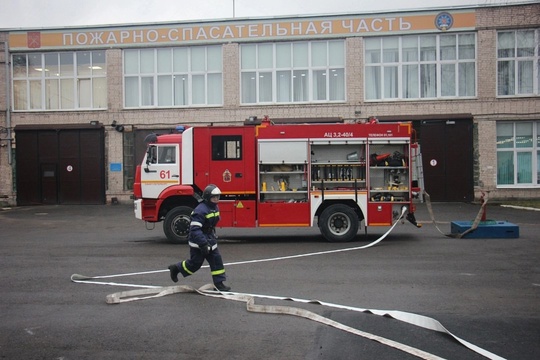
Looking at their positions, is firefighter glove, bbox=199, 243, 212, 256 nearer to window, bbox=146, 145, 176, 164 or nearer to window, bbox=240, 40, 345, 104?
window, bbox=146, 145, 176, 164

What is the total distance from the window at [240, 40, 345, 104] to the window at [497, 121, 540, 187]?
8.05m

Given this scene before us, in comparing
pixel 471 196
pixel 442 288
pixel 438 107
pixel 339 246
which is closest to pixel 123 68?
pixel 438 107

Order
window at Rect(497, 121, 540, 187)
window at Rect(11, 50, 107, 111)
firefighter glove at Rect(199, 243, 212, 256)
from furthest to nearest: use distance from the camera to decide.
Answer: window at Rect(11, 50, 107, 111), window at Rect(497, 121, 540, 187), firefighter glove at Rect(199, 243, 212, 256)

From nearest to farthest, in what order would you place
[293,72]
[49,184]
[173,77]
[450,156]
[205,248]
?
[205,248] → [450,156] → [293,72] → [173,77] → [49,184]

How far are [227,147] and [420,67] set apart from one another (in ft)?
56.0

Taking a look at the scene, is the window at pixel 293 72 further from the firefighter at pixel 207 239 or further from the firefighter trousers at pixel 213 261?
the firefighter trousers at pixel 213 261

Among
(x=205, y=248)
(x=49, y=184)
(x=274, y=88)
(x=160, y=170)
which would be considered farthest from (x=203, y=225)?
(x=49, y=184)

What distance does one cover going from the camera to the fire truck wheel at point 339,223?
15.5 metres

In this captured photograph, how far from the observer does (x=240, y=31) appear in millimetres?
30938

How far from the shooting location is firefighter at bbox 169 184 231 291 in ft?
29.8

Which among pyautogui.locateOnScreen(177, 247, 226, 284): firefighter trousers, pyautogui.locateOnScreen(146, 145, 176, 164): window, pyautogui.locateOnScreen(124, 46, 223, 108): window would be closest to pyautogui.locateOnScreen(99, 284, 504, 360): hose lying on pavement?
pyautogui.locateOnScreen(177, 247, 226, 284): firefighter trousers

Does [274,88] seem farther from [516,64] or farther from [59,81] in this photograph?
[516,64]

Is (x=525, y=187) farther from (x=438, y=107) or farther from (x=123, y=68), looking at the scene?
(x=123, y=68)

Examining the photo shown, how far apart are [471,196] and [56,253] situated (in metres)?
20.9
